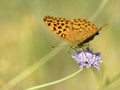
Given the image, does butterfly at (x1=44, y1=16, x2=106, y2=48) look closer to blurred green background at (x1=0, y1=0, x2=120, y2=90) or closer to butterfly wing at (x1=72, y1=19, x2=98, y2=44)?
butterfly wing at (x1=72, y1=19, x2=98, y2=44)

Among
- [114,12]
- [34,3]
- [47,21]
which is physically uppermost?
[34,3]

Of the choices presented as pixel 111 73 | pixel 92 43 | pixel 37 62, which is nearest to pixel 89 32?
pixel 37 62

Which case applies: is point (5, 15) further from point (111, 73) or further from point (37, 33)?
point (111, 73)

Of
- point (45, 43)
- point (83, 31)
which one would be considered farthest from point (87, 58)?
point (45, 43)

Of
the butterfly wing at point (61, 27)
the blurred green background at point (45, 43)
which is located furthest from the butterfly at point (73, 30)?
the blurred green background at point (45, 43)

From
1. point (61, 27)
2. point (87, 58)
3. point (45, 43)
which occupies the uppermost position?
point (45, 43)

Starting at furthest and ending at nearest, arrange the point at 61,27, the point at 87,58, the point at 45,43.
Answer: the point at 45,43, the point at 87,58, the point at 61,27

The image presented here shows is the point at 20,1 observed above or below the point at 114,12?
above

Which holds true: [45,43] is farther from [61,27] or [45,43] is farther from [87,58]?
[61,27]
